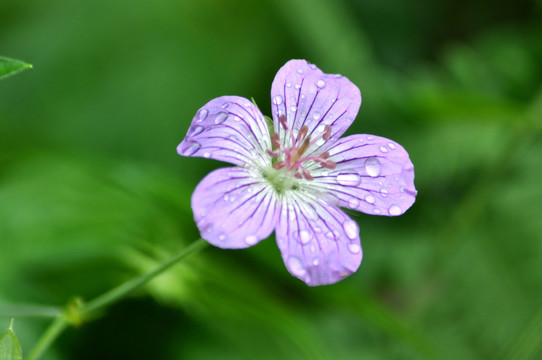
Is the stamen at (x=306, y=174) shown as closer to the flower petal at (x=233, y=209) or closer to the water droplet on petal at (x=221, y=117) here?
the flower petal at (x=233, y=209)

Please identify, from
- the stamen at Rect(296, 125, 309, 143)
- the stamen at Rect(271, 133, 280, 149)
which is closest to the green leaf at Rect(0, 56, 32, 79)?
the stamen at Rect(271, 133, 280, 149)

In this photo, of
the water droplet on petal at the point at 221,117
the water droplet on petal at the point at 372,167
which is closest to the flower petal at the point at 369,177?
the water droplet on petal at the point at 372,167

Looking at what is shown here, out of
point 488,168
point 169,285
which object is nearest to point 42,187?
point 169,285

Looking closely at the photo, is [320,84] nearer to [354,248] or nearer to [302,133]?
[302,133]

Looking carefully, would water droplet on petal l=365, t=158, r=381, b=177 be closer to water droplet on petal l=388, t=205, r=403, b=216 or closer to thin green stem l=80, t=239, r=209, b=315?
water droplet on petal l=388, t=205, r=403, b=216

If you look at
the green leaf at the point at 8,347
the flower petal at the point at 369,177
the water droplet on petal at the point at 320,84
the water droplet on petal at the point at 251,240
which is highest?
the water droplet on petal at the point at 320,84

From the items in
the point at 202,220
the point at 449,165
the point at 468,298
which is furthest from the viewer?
the point at 449,165

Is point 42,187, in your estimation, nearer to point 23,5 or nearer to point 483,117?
point 23,5

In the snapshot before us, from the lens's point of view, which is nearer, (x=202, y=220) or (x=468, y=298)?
(x=202, y=220)
